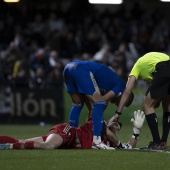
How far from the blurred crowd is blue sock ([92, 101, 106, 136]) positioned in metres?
9.56

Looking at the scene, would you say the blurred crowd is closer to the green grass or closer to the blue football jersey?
the blue football jersey

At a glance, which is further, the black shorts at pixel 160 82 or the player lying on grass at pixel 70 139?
the black shorts at pixel 160 82

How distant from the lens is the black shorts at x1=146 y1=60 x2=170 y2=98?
40.9 feet

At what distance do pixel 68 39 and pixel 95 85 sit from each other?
1352cm

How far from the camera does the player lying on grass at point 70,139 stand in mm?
11836

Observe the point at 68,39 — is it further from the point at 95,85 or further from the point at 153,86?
the point at 153,86

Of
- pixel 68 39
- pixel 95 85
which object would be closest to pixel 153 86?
pixel 95 85

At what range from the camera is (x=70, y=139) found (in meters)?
12.1

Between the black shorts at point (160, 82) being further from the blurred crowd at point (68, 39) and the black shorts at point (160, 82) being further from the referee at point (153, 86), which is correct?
the blurred crowd at point (68, 39)

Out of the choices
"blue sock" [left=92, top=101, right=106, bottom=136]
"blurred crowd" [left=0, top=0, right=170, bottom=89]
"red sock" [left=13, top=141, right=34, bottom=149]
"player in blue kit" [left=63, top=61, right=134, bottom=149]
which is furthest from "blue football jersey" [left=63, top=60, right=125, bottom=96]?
"blurred crowd" [left=0, top=0, right=170, bottom=89]

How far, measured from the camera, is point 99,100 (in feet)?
41.4

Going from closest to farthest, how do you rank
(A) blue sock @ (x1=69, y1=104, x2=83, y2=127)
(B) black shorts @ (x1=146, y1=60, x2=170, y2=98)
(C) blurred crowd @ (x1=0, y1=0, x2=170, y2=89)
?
(B) black shorts @ (x1=146, y1=60, x2=170, y2=98), (A) blue sock @ (x1=69, y1=104, x2=83, y2=127), (C) blurred crowd @ (x1=0, y1=0, x2=170, y2=89)

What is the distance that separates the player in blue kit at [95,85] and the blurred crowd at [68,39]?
30.1ft

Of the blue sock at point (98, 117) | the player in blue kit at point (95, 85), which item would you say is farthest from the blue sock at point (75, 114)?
the blue sock at point (98, 117)
